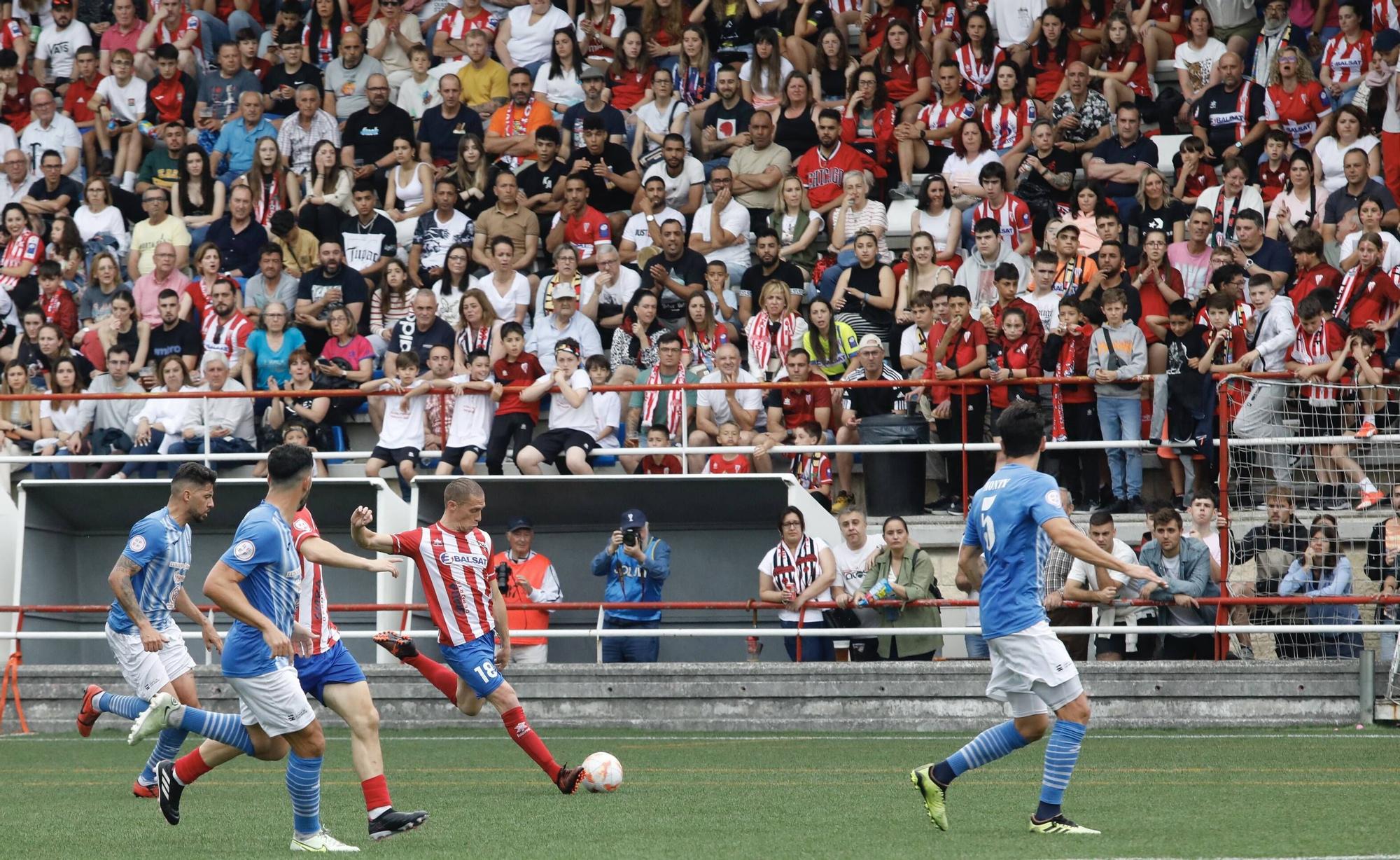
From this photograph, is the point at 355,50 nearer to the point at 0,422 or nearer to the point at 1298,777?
the point at 0,422

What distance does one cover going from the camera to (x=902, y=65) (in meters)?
19.9

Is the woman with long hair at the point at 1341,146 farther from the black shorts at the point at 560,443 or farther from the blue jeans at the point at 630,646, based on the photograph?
the blue jeans at the point at 630,646

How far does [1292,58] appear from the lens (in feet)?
59.3

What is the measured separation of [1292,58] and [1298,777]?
1045cm

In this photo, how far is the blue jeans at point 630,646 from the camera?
634 inches

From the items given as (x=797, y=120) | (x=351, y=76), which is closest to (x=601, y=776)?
(x=797, y=120)

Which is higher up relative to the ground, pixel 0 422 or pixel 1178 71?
pixel 1178 71

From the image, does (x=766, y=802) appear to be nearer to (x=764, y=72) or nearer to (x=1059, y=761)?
(x=1059, y=761)

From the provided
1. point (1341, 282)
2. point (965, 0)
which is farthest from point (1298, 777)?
point (965, 0)

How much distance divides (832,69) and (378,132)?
5585mm

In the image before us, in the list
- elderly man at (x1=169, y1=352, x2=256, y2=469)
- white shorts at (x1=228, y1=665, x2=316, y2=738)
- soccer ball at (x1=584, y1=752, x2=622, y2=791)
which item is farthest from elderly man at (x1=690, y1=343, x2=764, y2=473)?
white shorts at (x1=228, y1=665, x2=316, y2=738)

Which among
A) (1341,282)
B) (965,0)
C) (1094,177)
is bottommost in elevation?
(1341,282)

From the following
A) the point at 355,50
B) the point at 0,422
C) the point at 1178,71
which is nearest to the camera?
the point at 0,422

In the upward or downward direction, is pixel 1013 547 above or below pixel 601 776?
above
